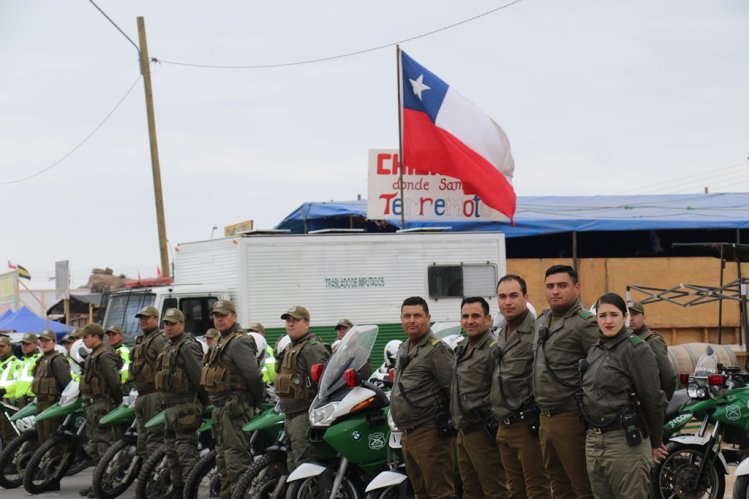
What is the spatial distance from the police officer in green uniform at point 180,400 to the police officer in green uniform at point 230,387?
58 cm

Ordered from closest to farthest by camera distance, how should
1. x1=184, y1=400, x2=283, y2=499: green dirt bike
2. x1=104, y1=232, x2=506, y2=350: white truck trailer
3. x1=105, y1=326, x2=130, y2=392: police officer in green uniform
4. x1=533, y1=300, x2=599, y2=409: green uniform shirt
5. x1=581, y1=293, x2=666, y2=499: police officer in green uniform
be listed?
x1=581, y1=293, x2=666, y2=499: police officer in green uniform → x1=533, y1=300, x2=599, y2=409: green uniform shirt → x1=184, y1=400, x2=283, y2=499: green dirt bike → x1=105, y1=326, x2=130, y2=392: police officer in green uniform → x1=104, y1=232, x2=506, y2=350: white truck trailer

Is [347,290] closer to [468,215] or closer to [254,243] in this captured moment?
[254,243]

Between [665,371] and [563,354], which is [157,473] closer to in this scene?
[665,371]

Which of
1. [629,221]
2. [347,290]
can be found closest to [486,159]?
[347,290]

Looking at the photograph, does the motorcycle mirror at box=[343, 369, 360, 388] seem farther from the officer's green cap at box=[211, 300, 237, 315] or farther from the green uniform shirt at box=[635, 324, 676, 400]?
the green uniform shirt at box=[635, 324, 676, 400]

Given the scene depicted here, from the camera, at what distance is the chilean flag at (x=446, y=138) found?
69.9ft

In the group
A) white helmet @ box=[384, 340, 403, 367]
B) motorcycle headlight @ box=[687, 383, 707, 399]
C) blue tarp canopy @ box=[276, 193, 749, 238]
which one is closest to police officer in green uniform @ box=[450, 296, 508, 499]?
motorcycle headlight @ box=[687, 383, 707, 399]

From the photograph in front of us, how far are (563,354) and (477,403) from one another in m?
0.93

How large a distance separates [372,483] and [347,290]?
10819 mm

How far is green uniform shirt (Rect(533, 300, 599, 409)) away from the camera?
6816mm

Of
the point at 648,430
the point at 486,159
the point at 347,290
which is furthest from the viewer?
the point at 486,159

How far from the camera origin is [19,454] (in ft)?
45.1

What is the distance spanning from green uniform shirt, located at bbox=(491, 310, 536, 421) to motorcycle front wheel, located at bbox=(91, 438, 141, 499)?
5.80 meters

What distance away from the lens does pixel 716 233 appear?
2831cm
